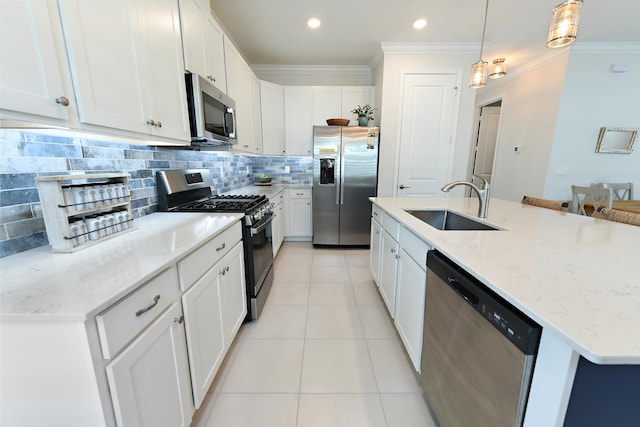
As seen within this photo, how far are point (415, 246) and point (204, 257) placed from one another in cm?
118

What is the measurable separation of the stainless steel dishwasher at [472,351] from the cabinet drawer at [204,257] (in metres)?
1.15

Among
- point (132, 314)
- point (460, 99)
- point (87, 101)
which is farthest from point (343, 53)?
point (132, 314)

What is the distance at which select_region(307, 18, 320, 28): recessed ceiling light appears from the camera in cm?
262

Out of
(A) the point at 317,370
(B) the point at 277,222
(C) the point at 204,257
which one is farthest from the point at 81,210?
(B) the point at 277,222

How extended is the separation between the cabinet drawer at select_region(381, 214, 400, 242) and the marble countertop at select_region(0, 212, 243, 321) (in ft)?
4.02

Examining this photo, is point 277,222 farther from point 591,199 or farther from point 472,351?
point 591,199

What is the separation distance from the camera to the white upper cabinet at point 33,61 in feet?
2.40

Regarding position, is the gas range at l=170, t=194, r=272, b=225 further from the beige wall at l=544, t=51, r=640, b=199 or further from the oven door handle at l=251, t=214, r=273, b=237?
the beige wall at l=544, t=51, r=640, b=199

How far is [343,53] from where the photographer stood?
347cm

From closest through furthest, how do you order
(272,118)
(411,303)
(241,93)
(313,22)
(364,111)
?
(411,303) < (313,22) < (241,93) < (364,111) < (272,118)

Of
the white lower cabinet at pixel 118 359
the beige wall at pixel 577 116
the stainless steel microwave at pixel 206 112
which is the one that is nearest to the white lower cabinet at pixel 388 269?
the white lower cabinet at pixel 118 359

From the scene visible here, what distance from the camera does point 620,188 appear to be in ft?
10.9

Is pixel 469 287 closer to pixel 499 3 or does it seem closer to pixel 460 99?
pixel 499 3

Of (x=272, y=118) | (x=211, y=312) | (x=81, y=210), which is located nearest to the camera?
(x=81, y=210)
